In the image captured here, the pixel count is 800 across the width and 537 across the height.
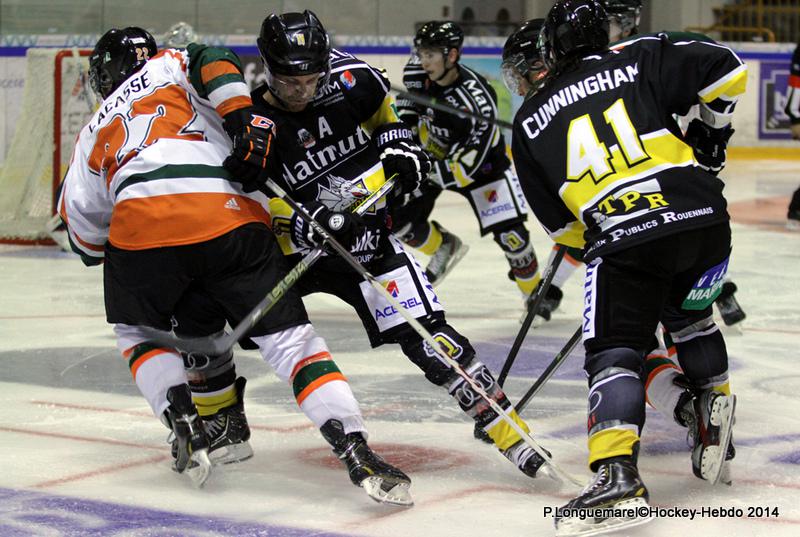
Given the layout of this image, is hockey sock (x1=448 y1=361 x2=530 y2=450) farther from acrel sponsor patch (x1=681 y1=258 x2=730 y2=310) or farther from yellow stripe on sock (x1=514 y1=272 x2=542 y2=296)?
yellow stripe on sock (x1=514 y1=272 x2=542 y2=296)

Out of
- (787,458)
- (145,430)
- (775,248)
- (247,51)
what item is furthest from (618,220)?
(247,51)

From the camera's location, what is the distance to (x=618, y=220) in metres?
2.69

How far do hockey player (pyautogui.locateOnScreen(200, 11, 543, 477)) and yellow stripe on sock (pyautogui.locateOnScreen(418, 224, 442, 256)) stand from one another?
104 inches

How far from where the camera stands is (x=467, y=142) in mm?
5363

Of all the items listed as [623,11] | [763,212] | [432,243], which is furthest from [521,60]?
[763,212]

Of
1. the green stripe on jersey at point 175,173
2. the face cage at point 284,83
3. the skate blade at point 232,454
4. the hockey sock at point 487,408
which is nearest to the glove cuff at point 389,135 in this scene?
the face cage at point 284,83

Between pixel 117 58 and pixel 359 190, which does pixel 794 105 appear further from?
pixel 117 58

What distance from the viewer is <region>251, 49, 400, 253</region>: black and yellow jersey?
3.09 metres

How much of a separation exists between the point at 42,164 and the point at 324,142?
4.89 metres

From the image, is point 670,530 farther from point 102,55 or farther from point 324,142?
point 102,55

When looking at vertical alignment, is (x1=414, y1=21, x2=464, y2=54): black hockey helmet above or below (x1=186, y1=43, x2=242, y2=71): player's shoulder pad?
below

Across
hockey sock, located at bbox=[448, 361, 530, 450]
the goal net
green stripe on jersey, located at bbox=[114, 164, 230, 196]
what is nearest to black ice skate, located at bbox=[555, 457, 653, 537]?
hockey sock, located at bbox=[448, 361, 530, 450]

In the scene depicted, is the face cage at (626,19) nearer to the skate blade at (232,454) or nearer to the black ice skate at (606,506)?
the skate blade at (232,454)

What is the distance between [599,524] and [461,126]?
121 inches
